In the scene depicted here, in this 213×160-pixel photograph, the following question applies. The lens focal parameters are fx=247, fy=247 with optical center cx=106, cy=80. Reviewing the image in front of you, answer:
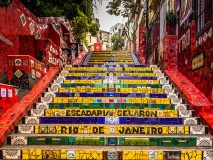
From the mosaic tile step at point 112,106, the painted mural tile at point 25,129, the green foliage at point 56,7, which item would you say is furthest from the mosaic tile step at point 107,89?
the green foliage at point 56,7

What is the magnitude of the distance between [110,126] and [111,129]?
0.16 feet

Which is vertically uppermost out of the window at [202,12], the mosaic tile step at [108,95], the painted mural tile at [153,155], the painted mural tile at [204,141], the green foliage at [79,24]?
the green foliage at [79,24]

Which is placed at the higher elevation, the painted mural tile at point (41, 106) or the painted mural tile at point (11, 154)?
the painted mural tile at point (41, 106)

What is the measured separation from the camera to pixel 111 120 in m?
4.16

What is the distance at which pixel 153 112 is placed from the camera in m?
4.41

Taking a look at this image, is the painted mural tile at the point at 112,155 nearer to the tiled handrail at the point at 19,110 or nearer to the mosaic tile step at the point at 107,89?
the tiled handrail at the point at 19,110

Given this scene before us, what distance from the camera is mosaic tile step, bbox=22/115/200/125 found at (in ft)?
13.5

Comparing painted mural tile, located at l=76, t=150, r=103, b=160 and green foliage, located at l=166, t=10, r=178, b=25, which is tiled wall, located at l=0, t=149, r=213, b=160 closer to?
painted mural tile, located at l=76, t=150, r=103, b=160

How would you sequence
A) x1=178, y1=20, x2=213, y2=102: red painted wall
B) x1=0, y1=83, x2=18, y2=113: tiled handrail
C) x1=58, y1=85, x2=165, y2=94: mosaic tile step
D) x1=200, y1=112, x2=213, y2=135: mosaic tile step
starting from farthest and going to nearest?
x1=58, y1=85, x2=165, y2=94: mosaic tile step
x1=178, y1=20, x2=213, y2=102: red painted wall
x1=0, y1=83, x2=18, y2=113: tiled handrail
x1=200, y1=112, x2=213, y2=135: mosaic tile step

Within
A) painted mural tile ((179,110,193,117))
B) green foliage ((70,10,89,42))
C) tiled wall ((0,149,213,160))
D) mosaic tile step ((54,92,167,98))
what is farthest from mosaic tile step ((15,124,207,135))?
→ green foliage ((70,10,89,42))

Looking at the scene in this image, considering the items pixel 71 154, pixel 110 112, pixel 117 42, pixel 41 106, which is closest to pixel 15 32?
pixel 41 106

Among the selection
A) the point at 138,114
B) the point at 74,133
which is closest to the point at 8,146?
the point at 74,133

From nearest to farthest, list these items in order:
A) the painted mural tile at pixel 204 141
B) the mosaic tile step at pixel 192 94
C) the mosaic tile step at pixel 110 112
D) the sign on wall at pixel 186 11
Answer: the painted mural tile at pixel 204 141
the mosaic tile step at pixel 192 94
the mosaic tile step at pixel 110 112
the sign on wall at pixel 186 11

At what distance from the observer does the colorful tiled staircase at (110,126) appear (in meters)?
3.38
